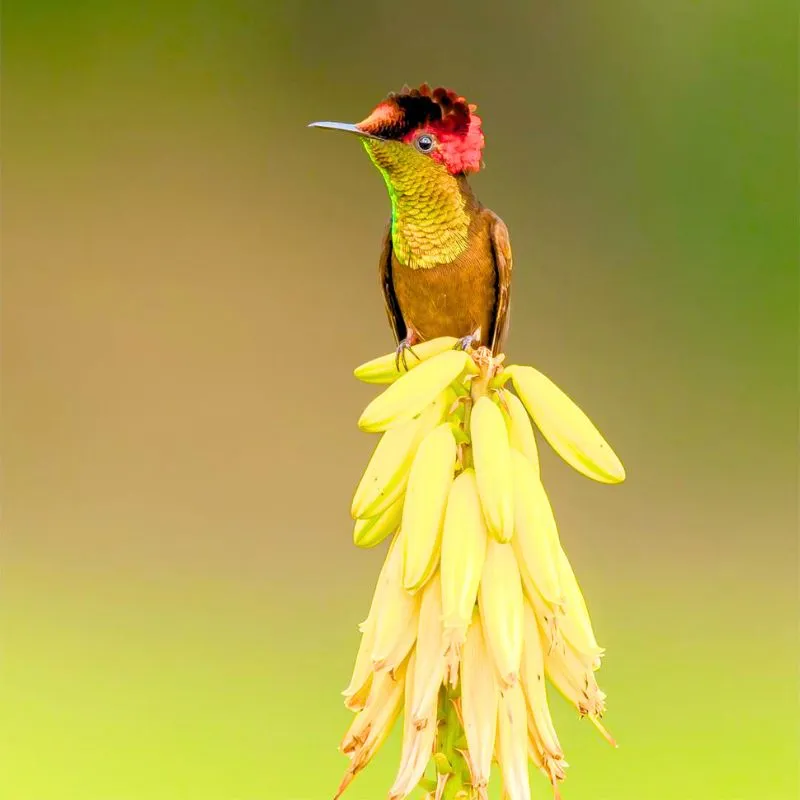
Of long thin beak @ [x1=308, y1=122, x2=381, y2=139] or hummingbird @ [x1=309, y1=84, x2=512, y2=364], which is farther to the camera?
hummingbird @ [x1=309, y1=84, x2=512, y2=364]

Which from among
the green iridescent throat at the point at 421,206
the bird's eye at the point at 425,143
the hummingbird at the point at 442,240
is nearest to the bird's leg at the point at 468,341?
the hummingbird at the point at 442,240

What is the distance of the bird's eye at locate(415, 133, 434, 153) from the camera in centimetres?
114

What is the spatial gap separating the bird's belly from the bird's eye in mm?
152

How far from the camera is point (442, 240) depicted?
124 cm

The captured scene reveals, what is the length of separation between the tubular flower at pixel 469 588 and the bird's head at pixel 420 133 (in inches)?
17.9

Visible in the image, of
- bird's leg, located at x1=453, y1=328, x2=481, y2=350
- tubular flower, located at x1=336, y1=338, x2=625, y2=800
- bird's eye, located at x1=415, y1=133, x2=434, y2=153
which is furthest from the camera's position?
bird's eye, located at x1=415, y1=133, x2=434, y2=153

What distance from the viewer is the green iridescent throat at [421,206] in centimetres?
116

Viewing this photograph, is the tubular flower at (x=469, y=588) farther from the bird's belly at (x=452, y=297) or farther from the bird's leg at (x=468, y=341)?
the bird's belly at (x=452, y=297)

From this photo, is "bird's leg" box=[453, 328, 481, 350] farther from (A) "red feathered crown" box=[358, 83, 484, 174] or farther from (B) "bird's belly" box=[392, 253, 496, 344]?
(A) "red feathered crown" box=[358, 83, 484, 174]

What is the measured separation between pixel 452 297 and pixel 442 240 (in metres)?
0.07

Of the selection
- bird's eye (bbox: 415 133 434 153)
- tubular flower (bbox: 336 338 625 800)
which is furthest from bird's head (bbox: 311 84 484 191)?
tubular flower (bbox: 336 338 625 800)

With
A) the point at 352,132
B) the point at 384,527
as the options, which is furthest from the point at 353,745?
the point at 352,132

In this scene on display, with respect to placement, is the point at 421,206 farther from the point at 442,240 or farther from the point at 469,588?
the point at 469,588

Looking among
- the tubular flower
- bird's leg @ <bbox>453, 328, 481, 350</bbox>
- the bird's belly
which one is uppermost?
the bird's belly
